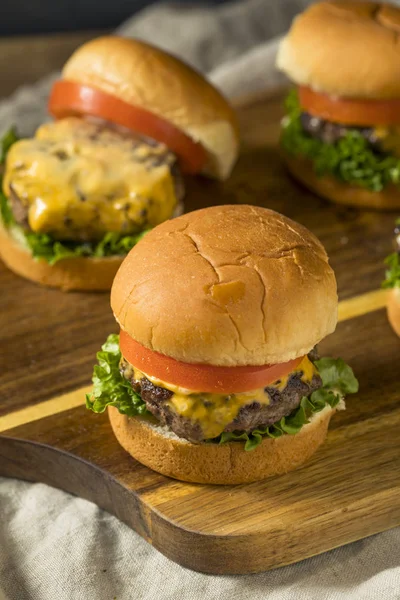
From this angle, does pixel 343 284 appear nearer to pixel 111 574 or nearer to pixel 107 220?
pixel 107 220

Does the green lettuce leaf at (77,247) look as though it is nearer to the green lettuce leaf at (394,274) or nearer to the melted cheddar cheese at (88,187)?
the melted cheddar cheese at (88,187)

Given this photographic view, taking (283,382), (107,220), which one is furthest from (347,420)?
(107,220)

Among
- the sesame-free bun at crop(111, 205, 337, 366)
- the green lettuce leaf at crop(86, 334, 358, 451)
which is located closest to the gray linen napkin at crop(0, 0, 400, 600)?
the green lettuce leaf at crop(86, 334, 358, 451)

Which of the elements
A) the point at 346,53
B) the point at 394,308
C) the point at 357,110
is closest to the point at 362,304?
the point at 394,308

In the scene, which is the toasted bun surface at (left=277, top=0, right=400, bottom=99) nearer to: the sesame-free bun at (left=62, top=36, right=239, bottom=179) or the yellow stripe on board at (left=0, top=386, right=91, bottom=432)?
the sesame-free bun at (left=62, top=36, right=239, bottom=179)

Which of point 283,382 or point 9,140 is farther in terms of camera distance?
point 9,140

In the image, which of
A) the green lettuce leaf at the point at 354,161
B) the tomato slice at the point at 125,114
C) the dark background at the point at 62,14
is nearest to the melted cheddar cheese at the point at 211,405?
the tomato slice at the point at 125,114
